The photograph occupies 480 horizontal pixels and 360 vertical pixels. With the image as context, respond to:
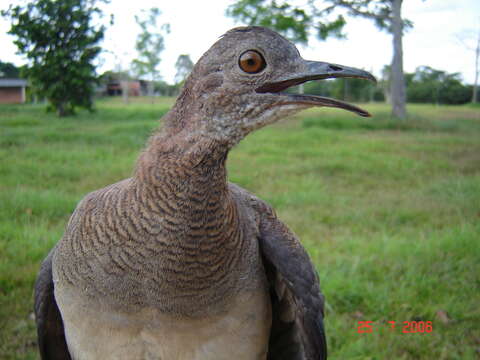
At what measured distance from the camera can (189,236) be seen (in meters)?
1.80

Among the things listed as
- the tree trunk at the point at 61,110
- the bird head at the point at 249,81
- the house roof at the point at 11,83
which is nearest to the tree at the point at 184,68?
the bird head at the point at 249,81

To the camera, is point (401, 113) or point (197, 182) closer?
point (197, 182)

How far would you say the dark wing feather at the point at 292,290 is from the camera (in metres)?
2.30

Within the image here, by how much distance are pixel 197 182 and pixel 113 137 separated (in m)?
9.62

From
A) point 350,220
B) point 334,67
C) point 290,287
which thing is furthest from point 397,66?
point 334,67

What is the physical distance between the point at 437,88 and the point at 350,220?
42434mm

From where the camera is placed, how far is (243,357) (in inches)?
88.6

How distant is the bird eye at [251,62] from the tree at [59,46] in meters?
19.9

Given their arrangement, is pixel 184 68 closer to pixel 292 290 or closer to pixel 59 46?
pixel 292 290

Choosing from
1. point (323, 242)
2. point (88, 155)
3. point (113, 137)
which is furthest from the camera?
point (113, 137)

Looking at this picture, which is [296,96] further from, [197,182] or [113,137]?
[113,137]

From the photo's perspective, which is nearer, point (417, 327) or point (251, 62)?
point (251, 62)

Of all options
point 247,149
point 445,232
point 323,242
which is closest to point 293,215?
point 323,242
